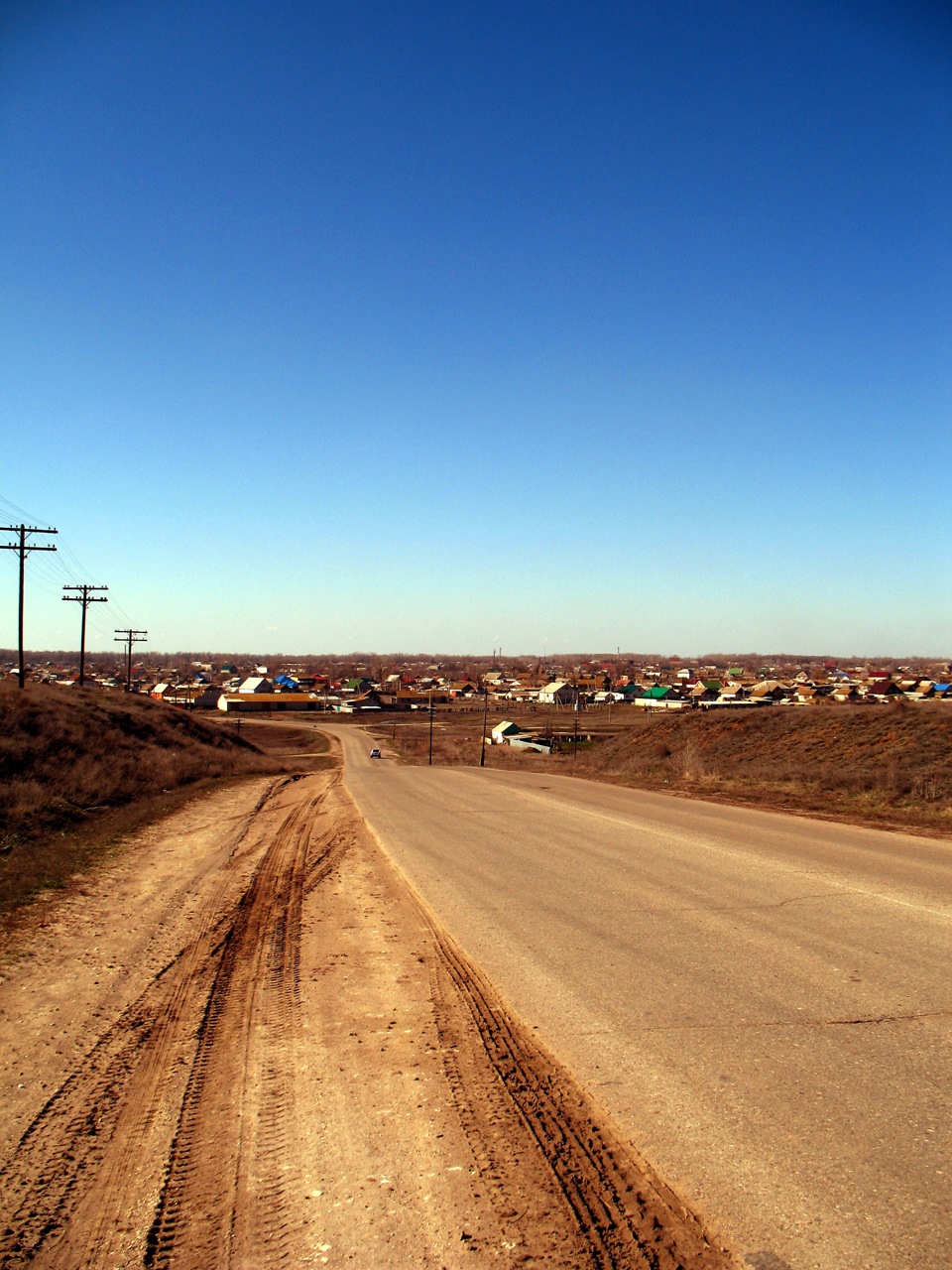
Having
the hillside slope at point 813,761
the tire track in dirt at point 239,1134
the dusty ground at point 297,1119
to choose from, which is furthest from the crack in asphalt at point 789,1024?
the hillside slope at point 813,761

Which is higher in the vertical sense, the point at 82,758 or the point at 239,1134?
the point at 239,1134

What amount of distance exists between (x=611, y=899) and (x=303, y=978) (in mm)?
3652

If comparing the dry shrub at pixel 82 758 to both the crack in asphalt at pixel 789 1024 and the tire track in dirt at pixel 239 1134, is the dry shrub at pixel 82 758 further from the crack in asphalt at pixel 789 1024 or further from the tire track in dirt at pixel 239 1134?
the crack in asphalt at pixel 789 1024

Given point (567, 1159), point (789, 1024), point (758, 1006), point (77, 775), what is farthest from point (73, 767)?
point (567, 1159)

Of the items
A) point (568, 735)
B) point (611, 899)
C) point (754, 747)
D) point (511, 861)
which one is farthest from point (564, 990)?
point (568, 735)

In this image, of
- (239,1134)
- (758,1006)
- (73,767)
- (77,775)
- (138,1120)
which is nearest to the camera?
(239,1134)

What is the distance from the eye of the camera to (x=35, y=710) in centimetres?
2891

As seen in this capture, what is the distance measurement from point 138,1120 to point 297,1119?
972 millimetres

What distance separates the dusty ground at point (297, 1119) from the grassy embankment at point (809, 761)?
35.2 feet

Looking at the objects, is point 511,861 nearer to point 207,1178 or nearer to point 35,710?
point 207,1178

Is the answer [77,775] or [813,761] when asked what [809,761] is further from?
[77,775]

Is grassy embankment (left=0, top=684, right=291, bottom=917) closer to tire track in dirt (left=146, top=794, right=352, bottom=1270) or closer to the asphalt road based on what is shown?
tire track in dirt (left=146, top=794, right=352, bottom=1270)

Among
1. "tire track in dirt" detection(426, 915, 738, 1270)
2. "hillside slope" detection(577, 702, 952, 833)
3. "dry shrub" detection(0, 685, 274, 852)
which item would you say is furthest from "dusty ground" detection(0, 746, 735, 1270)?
"hillside slope" detection(577, 702, 952, 833)

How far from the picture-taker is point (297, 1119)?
4.69 metres
